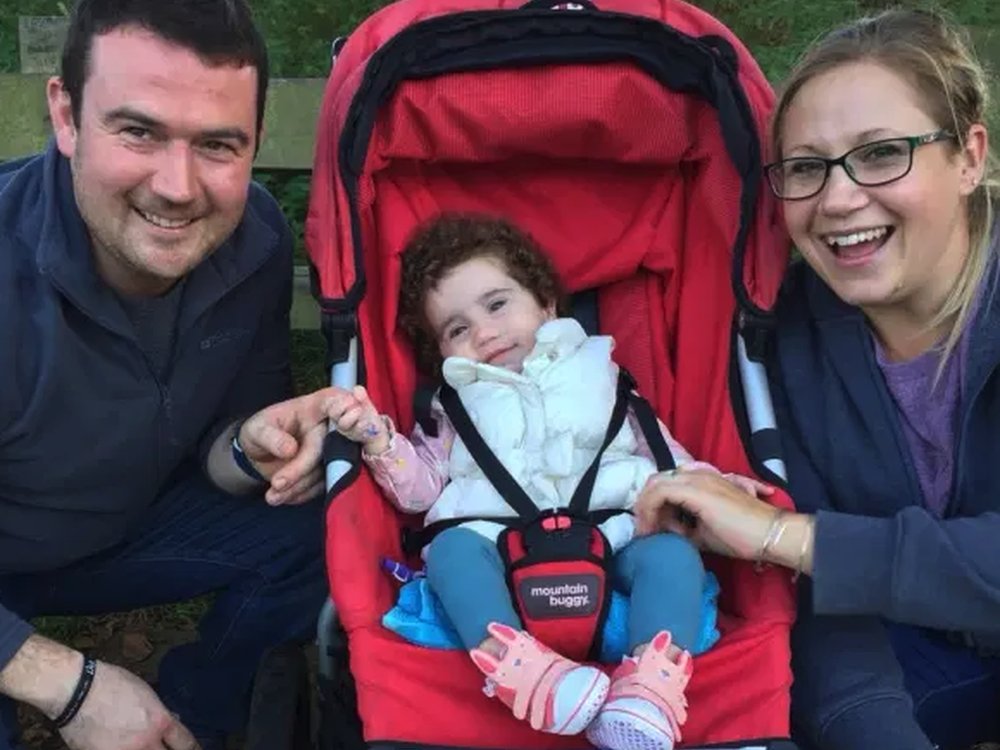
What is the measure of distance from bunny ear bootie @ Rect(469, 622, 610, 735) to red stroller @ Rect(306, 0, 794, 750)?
0.10 metres

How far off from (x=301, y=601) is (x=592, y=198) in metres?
1.25

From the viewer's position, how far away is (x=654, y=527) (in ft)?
8.16

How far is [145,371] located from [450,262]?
743mm

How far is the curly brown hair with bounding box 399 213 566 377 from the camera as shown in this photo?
9.94 ft

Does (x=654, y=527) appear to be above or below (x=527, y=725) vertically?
above

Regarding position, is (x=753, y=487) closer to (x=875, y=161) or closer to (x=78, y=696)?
(x=875, y=161)

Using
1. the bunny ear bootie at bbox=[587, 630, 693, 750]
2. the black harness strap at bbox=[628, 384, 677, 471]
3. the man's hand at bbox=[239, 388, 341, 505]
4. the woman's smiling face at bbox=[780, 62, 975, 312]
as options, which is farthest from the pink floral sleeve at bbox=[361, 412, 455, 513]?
the woman's smiling face at bbox=[780, 62, 975, 312]

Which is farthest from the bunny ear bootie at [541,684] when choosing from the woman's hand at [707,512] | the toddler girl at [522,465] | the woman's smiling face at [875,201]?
the woman's smiling face at [875,201]

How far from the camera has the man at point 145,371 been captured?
8.12 feet

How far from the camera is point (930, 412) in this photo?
100 inches

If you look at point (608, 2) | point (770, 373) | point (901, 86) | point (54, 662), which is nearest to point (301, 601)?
point (54, 662)

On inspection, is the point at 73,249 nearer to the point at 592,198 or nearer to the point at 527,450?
the point at 527,450

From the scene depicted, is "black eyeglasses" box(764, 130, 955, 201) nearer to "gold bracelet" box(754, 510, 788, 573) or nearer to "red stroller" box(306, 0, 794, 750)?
"red stroller" box(306, 0, 794, 750)

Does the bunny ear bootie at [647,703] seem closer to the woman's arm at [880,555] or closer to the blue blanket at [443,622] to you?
the blue blanket at [443,622]
